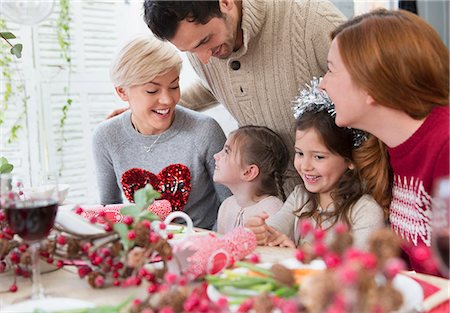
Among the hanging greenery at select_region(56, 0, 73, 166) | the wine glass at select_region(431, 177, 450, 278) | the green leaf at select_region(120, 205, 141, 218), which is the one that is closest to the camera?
the wine glass at select_region(431, 177, 450, 278)

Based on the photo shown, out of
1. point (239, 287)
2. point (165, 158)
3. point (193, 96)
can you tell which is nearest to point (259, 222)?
point (239, 287)

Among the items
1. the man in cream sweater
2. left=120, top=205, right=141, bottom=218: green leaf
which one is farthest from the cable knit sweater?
left=120, top=205, right=141, bottom=218: green leaf

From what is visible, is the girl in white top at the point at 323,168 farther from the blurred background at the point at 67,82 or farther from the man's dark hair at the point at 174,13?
the blurred background at the point at 67,82

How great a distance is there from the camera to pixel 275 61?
79.2 inches

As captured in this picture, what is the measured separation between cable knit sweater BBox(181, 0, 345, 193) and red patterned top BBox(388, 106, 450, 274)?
1.76 feet

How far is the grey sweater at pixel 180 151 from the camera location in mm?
2318

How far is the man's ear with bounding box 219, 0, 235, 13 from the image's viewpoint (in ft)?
5.92

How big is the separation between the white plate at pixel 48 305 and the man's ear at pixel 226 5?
1087mm

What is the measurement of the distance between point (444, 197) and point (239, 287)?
1.24 feet

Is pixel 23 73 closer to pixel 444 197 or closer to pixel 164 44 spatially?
pixel 164 44

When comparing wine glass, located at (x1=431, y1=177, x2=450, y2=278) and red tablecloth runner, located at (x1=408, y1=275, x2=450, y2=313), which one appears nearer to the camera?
wine glass, located at (x1=431, y1=177, x2=450, y2=278)

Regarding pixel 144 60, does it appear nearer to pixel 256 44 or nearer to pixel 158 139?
pixel 158 139

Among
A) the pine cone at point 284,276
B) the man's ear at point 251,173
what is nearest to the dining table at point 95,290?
the pine cone at point 284,276

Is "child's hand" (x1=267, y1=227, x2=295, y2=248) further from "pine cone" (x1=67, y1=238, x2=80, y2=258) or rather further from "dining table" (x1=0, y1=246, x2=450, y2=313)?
"pine cone" (x1=67, y1=238, x2=80, y2=258)
